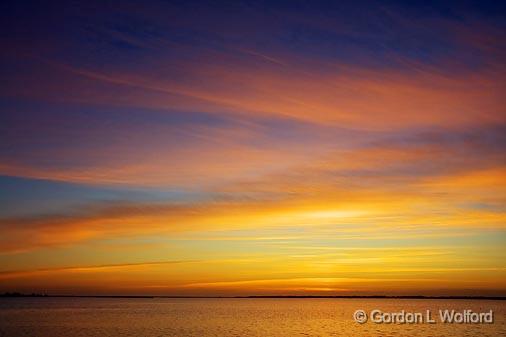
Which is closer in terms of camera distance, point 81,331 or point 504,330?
point 81,331

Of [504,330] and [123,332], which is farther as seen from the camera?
[504,330]

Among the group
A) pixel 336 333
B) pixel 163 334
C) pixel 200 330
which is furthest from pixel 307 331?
pixel 163 334

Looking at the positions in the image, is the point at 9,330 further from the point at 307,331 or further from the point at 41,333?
the point at 307,331

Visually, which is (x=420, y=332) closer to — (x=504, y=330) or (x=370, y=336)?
(x=370, y=336)

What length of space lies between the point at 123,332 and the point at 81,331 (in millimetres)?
6760

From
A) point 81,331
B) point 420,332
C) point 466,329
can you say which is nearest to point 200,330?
point 81,331

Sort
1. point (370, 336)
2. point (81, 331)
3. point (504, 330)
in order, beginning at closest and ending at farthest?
point (370, 336) < point (81, 331) < point (504, 330)

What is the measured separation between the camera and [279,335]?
77938 mm

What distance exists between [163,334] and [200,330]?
8.65 m

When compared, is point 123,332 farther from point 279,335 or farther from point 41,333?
point 279,335

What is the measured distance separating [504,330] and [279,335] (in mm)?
36374

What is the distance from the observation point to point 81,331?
79.5 m

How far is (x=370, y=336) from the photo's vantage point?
74.6m

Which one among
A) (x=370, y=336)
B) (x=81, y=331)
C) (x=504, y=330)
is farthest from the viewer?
(x=504, y=330)
